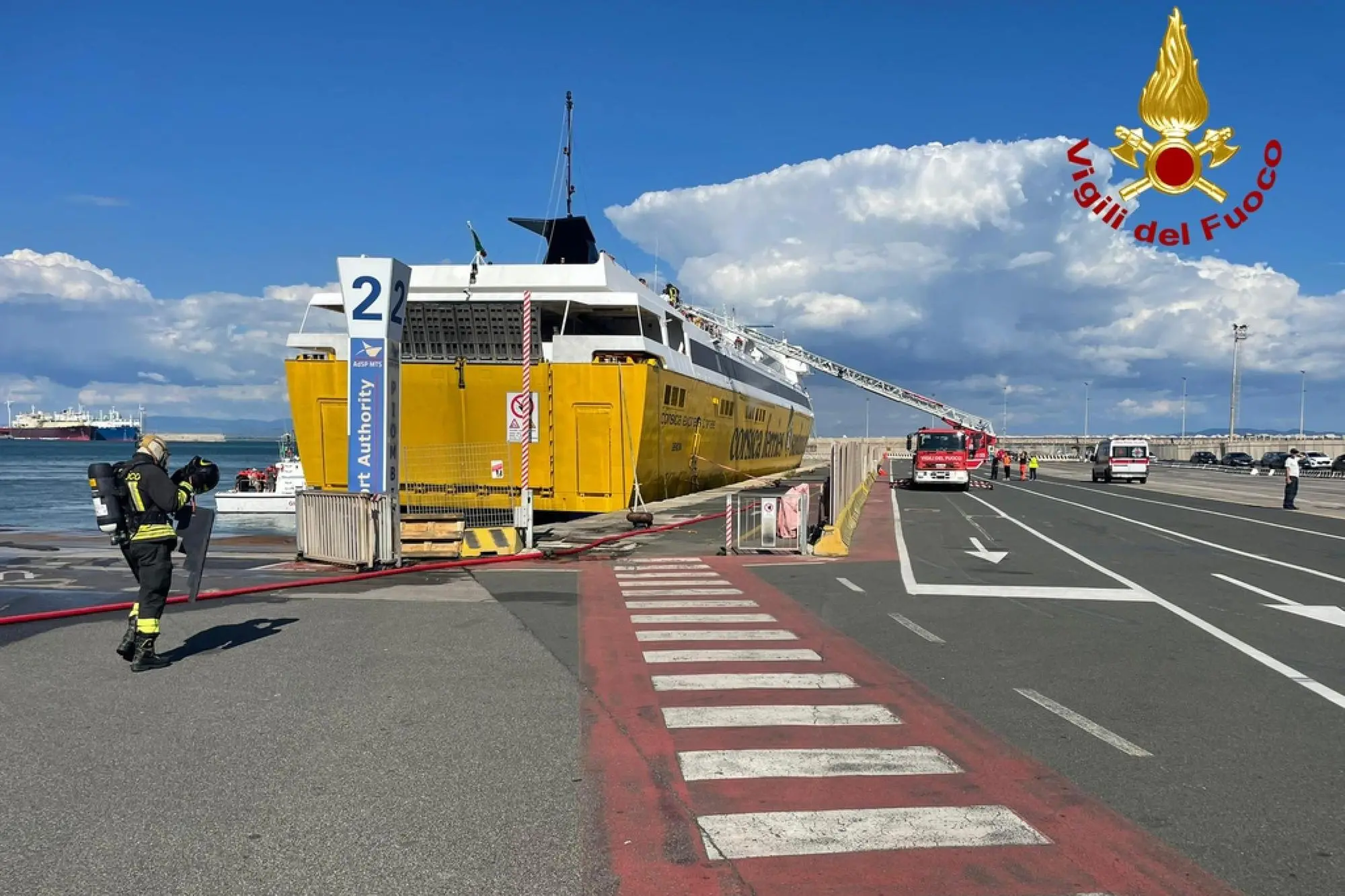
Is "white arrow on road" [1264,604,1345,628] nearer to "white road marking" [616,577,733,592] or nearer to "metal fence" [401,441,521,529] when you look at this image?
"white road marking" [616,577,733,592]

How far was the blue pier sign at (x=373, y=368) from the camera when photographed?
15.3 metres

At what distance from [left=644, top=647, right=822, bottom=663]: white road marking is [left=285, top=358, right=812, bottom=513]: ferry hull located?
15.9 m

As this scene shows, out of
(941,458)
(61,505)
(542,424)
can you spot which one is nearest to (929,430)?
(941,458)

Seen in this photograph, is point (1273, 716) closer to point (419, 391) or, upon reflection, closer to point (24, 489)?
point (419, 391)

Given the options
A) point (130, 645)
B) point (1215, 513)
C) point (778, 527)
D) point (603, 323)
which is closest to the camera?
point (130, 645)

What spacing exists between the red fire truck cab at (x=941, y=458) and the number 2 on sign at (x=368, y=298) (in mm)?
26674

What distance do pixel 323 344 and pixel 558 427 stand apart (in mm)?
7738

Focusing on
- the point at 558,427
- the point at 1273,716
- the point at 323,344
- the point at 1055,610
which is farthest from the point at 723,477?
the point at 1273,716

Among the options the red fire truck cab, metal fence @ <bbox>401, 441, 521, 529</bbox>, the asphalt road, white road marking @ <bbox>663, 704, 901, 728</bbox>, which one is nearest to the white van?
the red fire truck cab

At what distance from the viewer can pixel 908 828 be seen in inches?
178

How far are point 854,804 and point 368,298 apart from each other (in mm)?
12851

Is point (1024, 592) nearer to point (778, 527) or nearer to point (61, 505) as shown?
point (778, 527)

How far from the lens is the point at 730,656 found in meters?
8.36

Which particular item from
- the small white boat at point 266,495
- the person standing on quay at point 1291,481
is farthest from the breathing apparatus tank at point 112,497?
the small white boat at point 266,495
